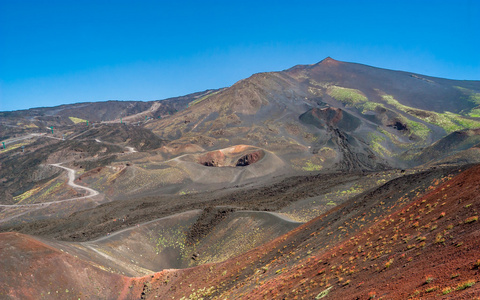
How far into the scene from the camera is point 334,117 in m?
99.9

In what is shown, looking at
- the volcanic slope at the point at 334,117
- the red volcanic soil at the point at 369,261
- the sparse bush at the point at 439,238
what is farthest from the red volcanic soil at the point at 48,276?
the volcanic slope at the point at 334,117

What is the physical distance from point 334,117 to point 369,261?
92.2 meters

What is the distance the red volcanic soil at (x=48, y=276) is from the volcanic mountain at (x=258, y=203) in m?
0.09

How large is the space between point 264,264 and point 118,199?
41486 millimetres

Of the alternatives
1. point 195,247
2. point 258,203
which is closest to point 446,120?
point 258,203

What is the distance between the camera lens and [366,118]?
108375 millimetres

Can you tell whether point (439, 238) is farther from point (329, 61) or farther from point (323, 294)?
point (329, 61)

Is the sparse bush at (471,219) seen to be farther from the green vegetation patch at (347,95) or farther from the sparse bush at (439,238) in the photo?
the green vegetation patch at (347,95)

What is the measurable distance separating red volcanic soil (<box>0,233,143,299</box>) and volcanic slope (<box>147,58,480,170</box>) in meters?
51.9

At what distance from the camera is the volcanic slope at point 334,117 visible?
80062mm

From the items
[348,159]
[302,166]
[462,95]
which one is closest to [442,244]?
[302,166]

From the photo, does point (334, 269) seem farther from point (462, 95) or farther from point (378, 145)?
point (462, 95)

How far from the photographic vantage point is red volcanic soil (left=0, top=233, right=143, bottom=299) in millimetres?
18094

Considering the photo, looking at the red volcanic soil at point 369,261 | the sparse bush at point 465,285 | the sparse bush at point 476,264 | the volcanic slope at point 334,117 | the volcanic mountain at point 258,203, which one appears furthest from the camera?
the volcanic slope at point 334,117
